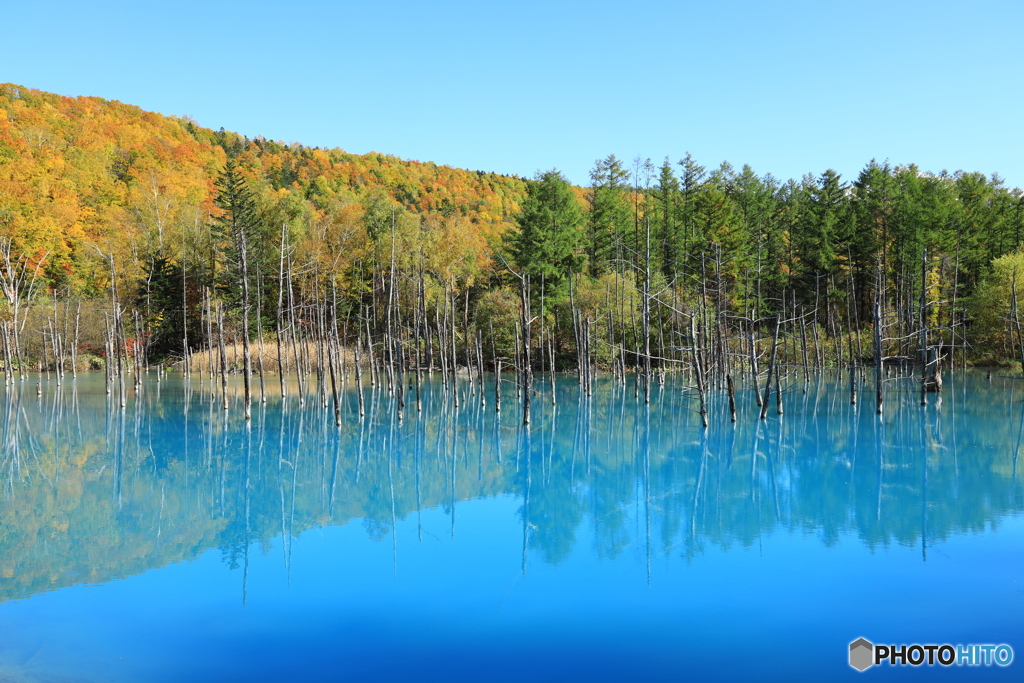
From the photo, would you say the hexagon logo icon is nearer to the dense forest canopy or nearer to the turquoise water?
the turquoise water

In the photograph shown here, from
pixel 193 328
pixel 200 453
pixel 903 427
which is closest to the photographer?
pixel 200 453

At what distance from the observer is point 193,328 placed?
42688 mm

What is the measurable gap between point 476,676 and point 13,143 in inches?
2337

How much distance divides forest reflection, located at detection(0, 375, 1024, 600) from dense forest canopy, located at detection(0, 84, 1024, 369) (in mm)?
14156

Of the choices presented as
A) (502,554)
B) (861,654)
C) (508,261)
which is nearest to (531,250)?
(508,261)

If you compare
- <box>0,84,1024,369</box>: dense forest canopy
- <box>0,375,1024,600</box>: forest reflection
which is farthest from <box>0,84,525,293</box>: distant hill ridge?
<box>0,375,1024,600</box>: forest reflection

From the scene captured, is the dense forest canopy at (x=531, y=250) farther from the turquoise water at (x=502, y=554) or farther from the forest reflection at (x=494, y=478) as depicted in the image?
the turquoise water at (x=502, y=554)

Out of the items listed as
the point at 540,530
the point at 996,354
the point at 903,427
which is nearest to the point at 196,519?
the point at 540,530

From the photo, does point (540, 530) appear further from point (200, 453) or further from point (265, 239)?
point (265, 239)

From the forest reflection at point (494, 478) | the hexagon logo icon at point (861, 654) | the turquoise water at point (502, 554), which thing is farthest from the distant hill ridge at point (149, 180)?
the hexagon logo icon at point (861, 654)

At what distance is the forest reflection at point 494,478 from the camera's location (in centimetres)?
952

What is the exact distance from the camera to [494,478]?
44.5 ft

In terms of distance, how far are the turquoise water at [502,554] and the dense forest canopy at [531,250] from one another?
748 inches

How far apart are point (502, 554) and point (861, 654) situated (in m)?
A: 4.17
